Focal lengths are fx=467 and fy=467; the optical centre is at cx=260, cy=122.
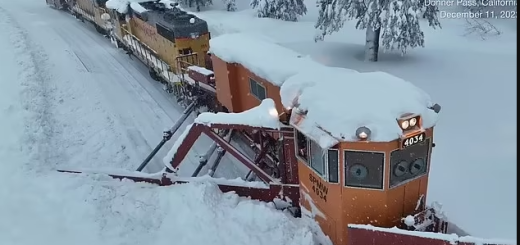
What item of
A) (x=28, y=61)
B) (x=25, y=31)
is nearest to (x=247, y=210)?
(x=28, y=61)

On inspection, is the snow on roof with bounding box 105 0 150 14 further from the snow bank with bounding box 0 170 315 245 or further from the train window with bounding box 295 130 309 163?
the train window with bounding box 295 130 309 163

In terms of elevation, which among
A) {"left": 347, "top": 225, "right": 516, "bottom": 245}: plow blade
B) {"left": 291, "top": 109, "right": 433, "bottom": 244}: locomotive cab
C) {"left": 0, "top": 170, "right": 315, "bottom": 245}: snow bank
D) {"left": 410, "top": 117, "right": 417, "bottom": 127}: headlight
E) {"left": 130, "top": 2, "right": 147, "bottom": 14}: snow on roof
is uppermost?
{"left": 130, "top": 2, "right": 147, "bottom": 14}: snow on roof

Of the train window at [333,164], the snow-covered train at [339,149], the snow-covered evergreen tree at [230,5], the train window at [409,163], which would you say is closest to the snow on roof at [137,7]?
the snow-covered train at [339,149]

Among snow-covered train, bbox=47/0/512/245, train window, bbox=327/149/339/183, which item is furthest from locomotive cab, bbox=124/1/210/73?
train window, bbox=327/149/339/183

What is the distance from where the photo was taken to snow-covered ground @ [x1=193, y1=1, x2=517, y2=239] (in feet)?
34.8

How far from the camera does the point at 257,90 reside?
1151cm

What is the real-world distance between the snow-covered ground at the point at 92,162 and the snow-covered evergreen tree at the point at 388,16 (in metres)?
7.95

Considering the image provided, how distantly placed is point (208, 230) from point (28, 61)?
55.7ft

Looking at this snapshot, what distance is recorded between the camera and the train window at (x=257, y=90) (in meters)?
11.2

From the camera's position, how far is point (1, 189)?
10.5 m

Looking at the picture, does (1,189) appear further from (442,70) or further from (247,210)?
(442,70)

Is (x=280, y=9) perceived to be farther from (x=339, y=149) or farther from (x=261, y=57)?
(x=339, y=149)

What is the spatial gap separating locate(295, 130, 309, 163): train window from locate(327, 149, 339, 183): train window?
1.87ft

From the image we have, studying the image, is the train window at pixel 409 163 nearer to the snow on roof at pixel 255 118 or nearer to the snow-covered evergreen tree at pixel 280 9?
the snow on roof at pixel 255 118
